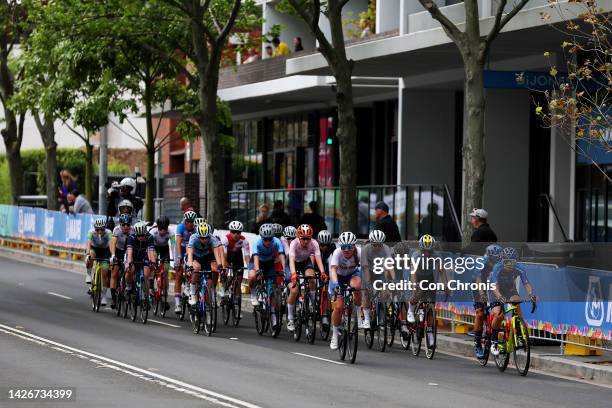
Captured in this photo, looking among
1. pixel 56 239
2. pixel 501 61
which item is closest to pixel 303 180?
pixel 56 239

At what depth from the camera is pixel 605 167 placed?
3059cm

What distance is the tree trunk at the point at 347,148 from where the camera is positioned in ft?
91.9

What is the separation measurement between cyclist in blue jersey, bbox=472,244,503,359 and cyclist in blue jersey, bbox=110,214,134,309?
28.2 ft

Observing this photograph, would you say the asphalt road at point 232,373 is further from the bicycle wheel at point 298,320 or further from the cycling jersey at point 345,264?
the cycling jersey at point 345,264

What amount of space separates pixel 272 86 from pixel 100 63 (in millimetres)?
5183

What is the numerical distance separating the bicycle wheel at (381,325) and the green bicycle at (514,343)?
2673mm

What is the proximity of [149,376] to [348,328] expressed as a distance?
3.84 m

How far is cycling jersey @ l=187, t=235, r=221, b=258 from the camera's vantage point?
24.0m

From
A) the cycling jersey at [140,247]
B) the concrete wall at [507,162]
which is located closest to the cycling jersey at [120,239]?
the cycling jersey at [140,247]

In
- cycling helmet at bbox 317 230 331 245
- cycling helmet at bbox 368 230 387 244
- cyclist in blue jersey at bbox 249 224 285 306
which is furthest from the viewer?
cyclist in blue jersey at bbox 249 224 285 306

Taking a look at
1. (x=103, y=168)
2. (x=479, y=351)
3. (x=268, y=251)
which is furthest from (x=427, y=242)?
(x=103, y=168)

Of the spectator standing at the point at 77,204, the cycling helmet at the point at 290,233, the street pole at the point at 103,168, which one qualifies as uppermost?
the street pole at the point at 103,168

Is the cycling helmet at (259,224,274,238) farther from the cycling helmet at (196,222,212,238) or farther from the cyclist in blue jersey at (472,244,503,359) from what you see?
the cyclist in blue jersey at (472,244,503,359)

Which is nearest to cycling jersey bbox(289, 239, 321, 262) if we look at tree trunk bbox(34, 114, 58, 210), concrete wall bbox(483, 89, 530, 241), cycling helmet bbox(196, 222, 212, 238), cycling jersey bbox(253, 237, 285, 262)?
cycling jersey bbox(253, 237, 285, 262)
